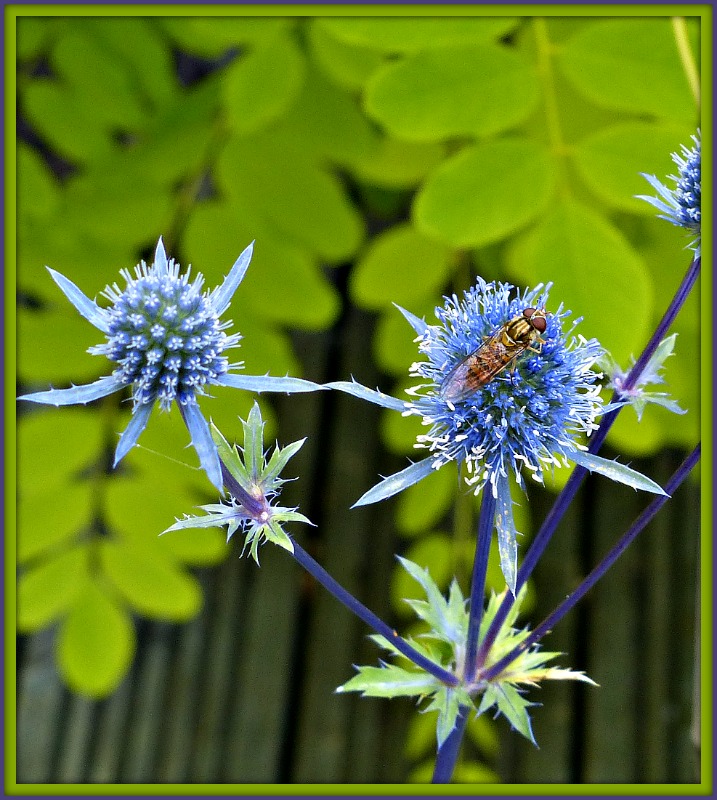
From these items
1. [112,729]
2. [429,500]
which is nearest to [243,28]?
[429,500]

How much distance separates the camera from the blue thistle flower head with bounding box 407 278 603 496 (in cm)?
98

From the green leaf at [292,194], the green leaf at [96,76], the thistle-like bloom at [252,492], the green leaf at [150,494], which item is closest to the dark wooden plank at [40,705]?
the green leaf at [150,494]

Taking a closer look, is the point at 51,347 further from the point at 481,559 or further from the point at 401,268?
the point at 481,559

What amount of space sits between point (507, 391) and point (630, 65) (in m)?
0.96

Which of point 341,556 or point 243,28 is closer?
point 243,28

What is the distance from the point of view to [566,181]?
5.61ft

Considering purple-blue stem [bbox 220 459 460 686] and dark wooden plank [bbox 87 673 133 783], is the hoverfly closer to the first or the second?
purple-blue stem [bbox 220 459 460 686]

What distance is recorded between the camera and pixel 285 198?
2004mm

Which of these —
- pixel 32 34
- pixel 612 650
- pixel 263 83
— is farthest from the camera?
pixel 612 650

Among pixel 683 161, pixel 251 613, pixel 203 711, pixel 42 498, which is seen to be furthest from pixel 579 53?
pixel 203 711

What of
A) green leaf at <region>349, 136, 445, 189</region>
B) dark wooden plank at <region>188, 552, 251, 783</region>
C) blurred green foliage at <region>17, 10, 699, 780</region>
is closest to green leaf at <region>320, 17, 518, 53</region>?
blurred green foliage at <region>17, 10, 699, 780</region>

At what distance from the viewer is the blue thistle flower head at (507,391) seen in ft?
3.20

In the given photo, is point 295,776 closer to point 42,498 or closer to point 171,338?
point 42,498

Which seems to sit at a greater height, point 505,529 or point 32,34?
point 32,34
